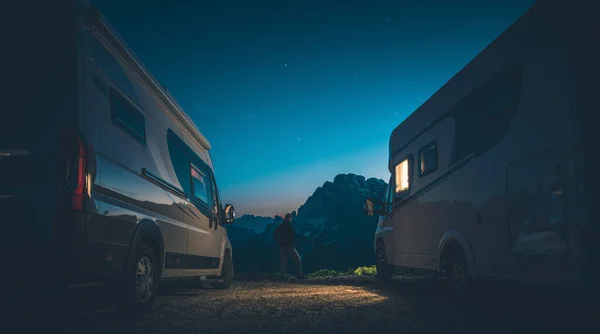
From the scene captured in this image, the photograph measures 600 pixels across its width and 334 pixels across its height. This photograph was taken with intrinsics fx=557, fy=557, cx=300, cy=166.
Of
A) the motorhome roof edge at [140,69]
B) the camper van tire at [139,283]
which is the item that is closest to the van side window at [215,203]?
the motorhome roof edge at [140,69]

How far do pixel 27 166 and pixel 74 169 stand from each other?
40 cm

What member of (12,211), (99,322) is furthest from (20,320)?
(12,211)

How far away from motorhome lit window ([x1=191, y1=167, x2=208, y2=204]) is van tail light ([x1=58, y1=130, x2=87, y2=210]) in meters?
3.87

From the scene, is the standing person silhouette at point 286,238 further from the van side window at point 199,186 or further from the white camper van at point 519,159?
the white camper van at point 519,159

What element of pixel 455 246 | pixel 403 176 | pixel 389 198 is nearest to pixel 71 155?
pixel 455 246

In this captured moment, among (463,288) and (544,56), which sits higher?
(544,56)

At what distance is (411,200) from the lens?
9.72 meters

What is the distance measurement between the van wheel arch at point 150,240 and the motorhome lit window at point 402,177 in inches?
191

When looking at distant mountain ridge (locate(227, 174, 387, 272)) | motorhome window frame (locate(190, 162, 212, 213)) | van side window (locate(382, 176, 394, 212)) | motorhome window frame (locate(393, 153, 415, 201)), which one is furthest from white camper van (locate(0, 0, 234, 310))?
distant mountain ridge (locate(227, 174, 387, 272))

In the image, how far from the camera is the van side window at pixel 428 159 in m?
8.59

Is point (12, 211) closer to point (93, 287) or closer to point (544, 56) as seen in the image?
point (93, 287)

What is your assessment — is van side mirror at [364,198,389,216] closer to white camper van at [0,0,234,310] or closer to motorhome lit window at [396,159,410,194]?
motorhome lit window at [396,159,410,194]

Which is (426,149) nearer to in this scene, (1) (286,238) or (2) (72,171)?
(2) (72,171)

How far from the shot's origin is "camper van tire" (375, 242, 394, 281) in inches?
476
